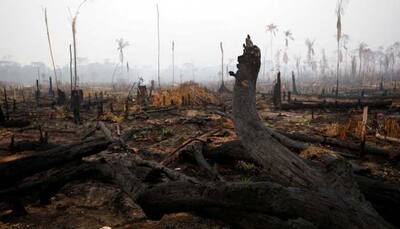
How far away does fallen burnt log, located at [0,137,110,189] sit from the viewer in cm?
352

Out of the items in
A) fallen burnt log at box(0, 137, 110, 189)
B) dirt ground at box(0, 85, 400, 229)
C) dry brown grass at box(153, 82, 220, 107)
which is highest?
dry brown grass at box(153, 82, 220, 107)

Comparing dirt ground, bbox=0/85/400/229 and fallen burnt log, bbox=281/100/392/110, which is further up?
fallen burnt log, bbox=281/100/392/110

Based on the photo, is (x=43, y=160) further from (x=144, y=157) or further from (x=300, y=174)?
(x=300, y=174)

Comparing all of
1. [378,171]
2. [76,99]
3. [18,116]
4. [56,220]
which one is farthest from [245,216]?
[18,116]

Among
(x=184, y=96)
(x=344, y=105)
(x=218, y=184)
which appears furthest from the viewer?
(x=184, y=96)

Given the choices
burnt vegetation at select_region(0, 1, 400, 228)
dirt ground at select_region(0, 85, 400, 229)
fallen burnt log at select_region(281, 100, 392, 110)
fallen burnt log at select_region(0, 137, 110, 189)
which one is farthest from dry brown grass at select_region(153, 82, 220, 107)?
fallen burnt log at select_region(0, 137, 110, 189)

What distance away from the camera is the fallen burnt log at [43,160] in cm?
352

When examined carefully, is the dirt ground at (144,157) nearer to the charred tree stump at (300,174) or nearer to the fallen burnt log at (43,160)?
the fallen burnt log at (43,160)

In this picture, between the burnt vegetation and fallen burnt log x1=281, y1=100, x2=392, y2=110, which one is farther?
fallen burnt log x1=281, y1=100, x2=392, y2=110

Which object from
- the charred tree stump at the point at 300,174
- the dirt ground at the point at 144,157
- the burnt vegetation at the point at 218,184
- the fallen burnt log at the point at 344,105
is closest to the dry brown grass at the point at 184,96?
the fallen burnt log at the point at 344,105

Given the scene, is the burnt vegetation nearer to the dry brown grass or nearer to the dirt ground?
the dirt ground

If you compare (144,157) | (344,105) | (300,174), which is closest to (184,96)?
(344,105)

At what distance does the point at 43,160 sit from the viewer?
151 inches

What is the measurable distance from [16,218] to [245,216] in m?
2.84
